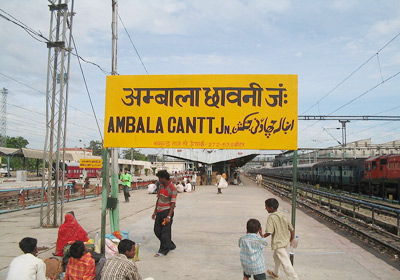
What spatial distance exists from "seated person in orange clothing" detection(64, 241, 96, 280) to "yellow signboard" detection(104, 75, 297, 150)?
242 centimetres

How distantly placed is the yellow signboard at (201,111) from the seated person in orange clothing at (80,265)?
2420mm

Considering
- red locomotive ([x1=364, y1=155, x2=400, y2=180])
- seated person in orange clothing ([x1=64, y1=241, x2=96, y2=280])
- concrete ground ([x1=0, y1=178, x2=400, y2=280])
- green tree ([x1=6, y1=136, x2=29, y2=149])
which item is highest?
green tree ([x1=6, y1=136, x2=29, y2=149])

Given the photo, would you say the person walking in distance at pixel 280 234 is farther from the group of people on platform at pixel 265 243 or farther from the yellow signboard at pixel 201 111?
the yellow signboard at pixel 201 111

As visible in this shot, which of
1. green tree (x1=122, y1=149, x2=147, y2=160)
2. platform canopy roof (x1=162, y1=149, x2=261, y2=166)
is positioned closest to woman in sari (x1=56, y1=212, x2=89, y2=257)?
platform canopy roof (x1=162, y1=149, x2=261, y2=166)

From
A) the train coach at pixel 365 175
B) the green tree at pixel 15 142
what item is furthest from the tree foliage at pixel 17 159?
the train coach at pixel 365 175

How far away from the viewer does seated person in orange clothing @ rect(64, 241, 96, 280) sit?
404 cm

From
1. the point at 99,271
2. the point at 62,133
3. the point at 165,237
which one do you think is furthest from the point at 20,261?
the point at 62,133

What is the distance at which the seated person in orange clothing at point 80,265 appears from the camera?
4.04 metres

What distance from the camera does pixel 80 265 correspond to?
13.3ft

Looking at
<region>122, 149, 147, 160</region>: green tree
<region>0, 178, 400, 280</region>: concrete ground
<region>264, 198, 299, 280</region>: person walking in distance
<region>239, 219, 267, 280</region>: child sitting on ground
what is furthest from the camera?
<region>122, 149, 147, 160</region>: green tree

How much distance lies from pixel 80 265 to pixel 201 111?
3.27 meters

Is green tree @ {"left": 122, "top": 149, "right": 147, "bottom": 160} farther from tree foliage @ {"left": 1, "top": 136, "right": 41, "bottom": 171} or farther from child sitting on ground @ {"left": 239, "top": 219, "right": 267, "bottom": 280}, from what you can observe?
child sitting on ground @ {"left": 239, "top": 219, "right": 267, "bottom": 280}

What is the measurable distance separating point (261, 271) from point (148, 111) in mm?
3403

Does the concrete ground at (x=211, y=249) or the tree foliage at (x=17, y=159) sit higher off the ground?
the tree foliage at (x=17, y=159)
